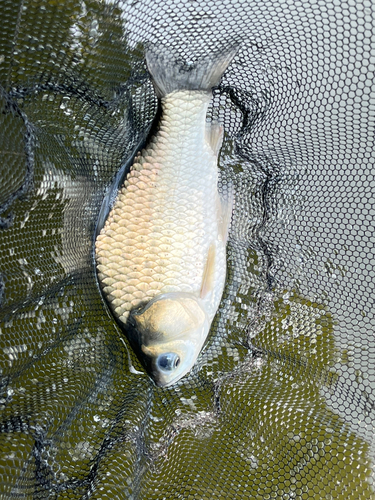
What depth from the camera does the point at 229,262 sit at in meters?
1.79

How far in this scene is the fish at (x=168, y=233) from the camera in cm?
138

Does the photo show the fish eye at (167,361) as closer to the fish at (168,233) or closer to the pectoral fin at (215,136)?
the fish at (168,233)

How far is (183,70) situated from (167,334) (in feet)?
3.29

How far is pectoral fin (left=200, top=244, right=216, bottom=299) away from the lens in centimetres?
148

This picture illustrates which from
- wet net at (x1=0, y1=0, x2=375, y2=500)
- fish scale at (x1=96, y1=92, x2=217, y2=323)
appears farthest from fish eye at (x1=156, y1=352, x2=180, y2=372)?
wet net at (x1=0, y1=0, x2=375, y2=500)

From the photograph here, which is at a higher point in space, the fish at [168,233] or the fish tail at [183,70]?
the fish tail at [183,70]

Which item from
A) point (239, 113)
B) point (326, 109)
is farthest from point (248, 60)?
point (326, 109)

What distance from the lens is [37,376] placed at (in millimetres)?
1479

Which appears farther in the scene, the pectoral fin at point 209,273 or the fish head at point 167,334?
the pectoral fin at point 209,273

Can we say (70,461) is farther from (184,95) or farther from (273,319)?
(184,95)

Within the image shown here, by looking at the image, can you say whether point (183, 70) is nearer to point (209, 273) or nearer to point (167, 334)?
point (209, 273)

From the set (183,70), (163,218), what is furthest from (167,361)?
(183,70)

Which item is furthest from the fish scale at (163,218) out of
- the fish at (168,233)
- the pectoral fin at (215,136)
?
the pectoral fin at (215,136)

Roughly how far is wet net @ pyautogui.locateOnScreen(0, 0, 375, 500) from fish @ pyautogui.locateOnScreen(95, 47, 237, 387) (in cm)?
18
